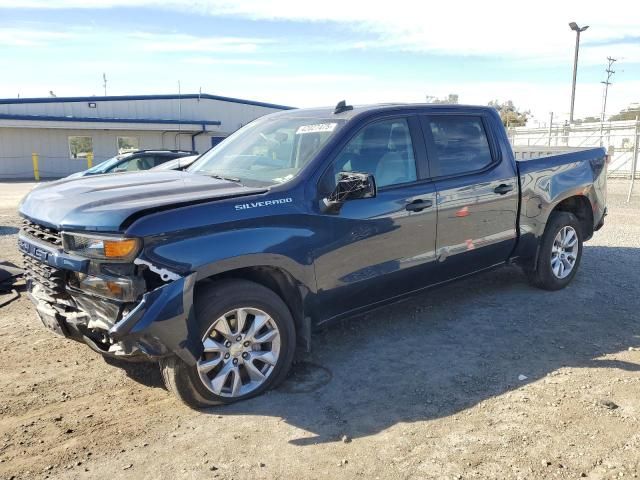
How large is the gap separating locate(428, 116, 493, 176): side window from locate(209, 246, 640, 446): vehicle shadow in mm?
1451

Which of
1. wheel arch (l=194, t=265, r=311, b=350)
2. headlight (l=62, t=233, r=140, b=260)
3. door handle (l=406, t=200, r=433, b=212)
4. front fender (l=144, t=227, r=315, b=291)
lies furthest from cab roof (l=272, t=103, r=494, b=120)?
headlight (l=62, t=233, r=140, b=260)

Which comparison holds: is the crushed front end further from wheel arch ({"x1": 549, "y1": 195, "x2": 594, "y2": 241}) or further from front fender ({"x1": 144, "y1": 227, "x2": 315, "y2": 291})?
wheel arch ({"x1": 549, "y1": 195, "x2": 594, "y2": 241})

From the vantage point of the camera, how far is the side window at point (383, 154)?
4.25 meters

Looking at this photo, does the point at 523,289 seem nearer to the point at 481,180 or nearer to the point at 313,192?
the point at 481,180

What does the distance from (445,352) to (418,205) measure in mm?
1226

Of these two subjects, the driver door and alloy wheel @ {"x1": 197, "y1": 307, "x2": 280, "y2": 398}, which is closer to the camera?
alloy wheel @ {"x1": 197, "y1": 307, "x2": 280, "y2": 398}

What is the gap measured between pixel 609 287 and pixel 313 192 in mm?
4127

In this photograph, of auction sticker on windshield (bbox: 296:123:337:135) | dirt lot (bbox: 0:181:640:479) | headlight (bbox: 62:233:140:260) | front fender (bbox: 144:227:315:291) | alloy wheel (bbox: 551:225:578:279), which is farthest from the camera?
alloy wheel (bbox: 551:225:578:279)

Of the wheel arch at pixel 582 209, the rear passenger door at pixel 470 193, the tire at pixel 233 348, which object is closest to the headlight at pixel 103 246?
the tire at pixel 233 348

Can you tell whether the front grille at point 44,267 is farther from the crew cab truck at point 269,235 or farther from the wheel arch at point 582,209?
the wheel arch at point 582,209

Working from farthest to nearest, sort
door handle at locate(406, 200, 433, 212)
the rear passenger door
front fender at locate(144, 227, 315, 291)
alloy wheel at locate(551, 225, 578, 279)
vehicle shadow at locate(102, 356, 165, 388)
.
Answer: alloy wheel at locate(551, 225, 578, 279) < the rear passenger door < door handle at locate(406, 200, 433, 212) < vehicle shadow at locate(102, 356, 165, 388) < front fender at locate(144, 227, 315, 291)

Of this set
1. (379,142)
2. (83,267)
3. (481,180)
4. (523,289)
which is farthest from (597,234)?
(83,267)

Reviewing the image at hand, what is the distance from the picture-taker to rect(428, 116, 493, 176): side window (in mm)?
4863

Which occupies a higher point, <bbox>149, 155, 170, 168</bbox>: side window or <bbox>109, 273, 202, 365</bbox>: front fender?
<bbox>149, 155, 170, 168</bbox>: side window
